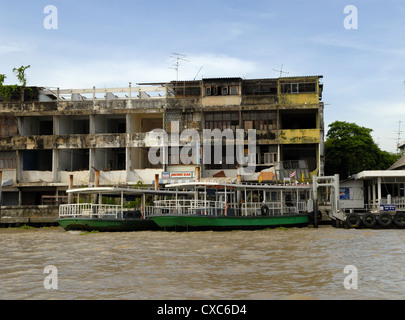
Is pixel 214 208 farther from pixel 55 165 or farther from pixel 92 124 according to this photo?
pixel 55 165

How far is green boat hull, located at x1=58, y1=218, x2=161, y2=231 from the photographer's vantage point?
80.9 ft

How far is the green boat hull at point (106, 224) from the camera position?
24656mm

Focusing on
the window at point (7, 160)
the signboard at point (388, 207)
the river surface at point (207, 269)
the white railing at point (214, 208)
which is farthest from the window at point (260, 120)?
the river surface at point (207, 269)

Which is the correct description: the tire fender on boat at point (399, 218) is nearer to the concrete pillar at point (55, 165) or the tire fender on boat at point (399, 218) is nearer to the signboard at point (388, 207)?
the signboard at point (388, 207)

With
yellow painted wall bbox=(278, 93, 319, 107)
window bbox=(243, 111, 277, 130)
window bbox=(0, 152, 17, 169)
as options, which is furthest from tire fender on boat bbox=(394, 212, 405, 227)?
window bbox=(0, 152, 17, 169)

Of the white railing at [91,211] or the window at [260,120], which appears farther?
A: the window at [260,120]

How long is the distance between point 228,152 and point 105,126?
9939 mm

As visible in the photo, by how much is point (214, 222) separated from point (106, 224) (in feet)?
16.7

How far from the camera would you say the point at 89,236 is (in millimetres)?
22609

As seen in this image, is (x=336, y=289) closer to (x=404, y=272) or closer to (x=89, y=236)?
(x=404, y=272)

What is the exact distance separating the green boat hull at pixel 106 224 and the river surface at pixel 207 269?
188 inches
